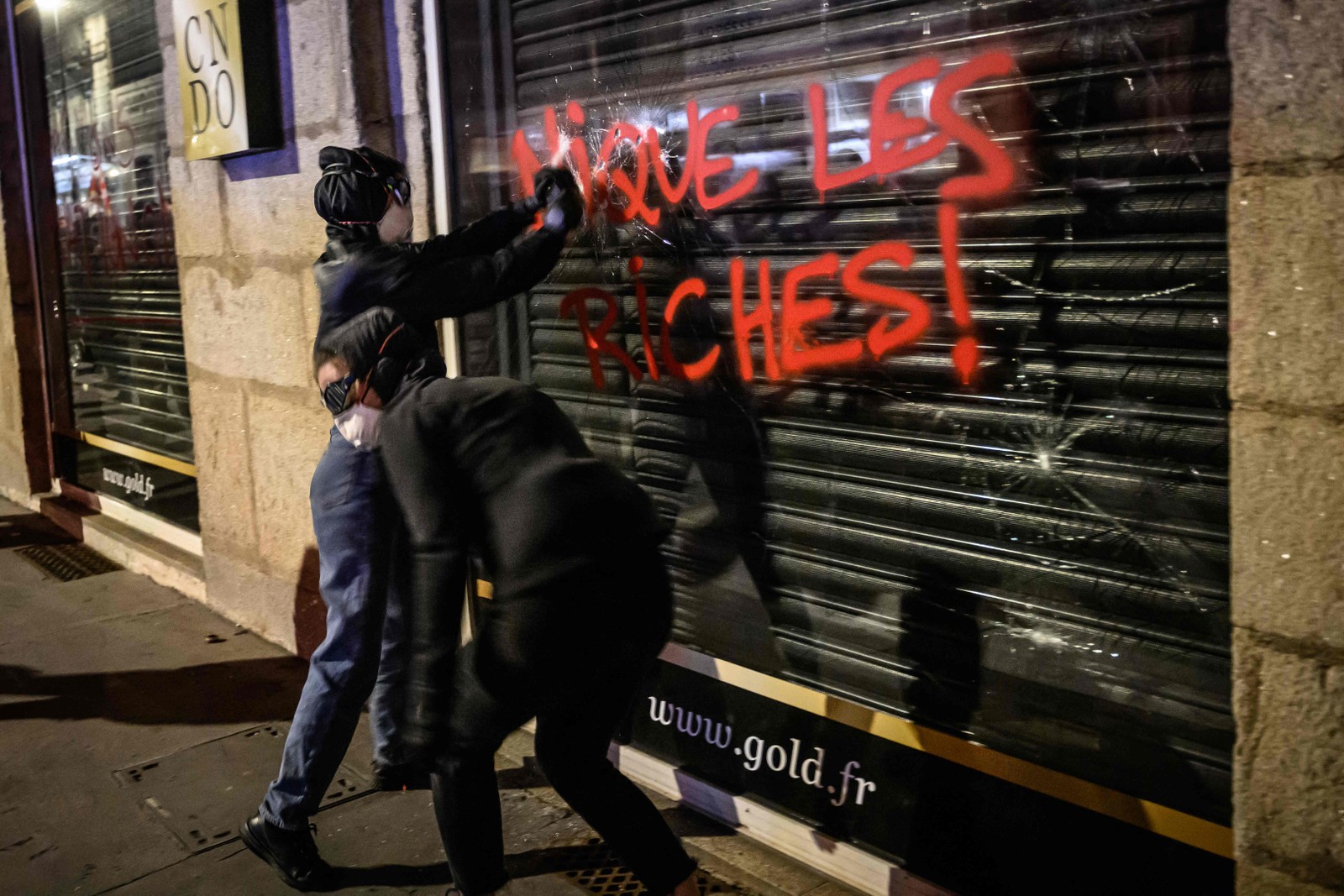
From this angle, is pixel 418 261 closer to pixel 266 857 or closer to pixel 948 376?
pixel 948 376

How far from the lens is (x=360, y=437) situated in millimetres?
3092

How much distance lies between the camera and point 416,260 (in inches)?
127

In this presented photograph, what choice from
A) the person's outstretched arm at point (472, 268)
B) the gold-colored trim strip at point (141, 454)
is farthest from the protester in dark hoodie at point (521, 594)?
the gold-colored trim strip at point (141, 454)

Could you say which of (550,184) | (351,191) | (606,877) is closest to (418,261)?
(351,191)

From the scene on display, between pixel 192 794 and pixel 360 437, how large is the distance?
1600 mm

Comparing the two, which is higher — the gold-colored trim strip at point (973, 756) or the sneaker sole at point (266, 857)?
the gold-colored trim strip at point (973, 756)

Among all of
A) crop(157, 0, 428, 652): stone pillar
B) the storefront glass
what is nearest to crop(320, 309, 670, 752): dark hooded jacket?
crop(157, 0, 428, 652): stone pillar

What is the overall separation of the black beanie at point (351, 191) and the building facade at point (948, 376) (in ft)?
2.24

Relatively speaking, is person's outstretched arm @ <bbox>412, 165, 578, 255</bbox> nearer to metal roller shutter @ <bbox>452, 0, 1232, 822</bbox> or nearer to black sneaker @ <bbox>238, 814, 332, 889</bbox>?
metal roller shutter @ <bbox>452, 0, 1232, 822</bbox>

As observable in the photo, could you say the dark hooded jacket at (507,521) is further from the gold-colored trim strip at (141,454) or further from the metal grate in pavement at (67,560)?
the metal grate in pavement at (67,560)

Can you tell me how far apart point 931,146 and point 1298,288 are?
965 millimetres

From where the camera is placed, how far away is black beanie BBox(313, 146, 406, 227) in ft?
10.8

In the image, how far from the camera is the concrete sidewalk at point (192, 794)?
3.20 m

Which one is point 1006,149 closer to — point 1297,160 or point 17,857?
point 1297,160
